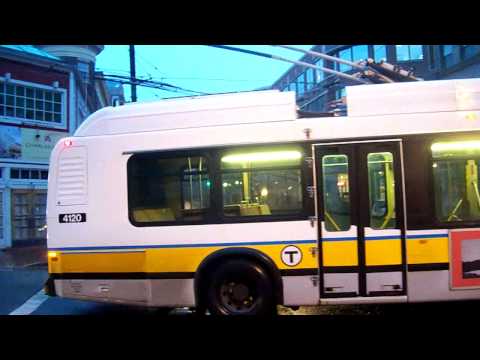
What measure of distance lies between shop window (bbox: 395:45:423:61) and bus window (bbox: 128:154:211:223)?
2572cm

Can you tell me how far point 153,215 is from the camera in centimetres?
646

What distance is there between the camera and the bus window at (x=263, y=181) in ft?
20.4

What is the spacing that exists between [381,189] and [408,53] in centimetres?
2774

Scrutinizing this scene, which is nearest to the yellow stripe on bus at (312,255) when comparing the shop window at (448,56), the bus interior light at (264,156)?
the bus interior light at (264,156)

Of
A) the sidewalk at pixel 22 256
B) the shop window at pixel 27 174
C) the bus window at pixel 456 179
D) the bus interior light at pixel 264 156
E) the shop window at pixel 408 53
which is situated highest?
the shop window at pixel 408 53

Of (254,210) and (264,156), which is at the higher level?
(264,156)

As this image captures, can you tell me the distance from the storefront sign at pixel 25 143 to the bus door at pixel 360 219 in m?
15.8

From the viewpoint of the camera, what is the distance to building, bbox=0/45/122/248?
1808 cm

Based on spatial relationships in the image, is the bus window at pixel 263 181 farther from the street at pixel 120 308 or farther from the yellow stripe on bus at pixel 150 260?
the street at pixel 120 308

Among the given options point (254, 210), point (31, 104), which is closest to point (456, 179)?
point (254, 210)

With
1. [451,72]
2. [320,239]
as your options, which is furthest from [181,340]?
[451,72]

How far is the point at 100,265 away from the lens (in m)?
6.48

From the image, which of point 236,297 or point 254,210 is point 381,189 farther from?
point 236,297
